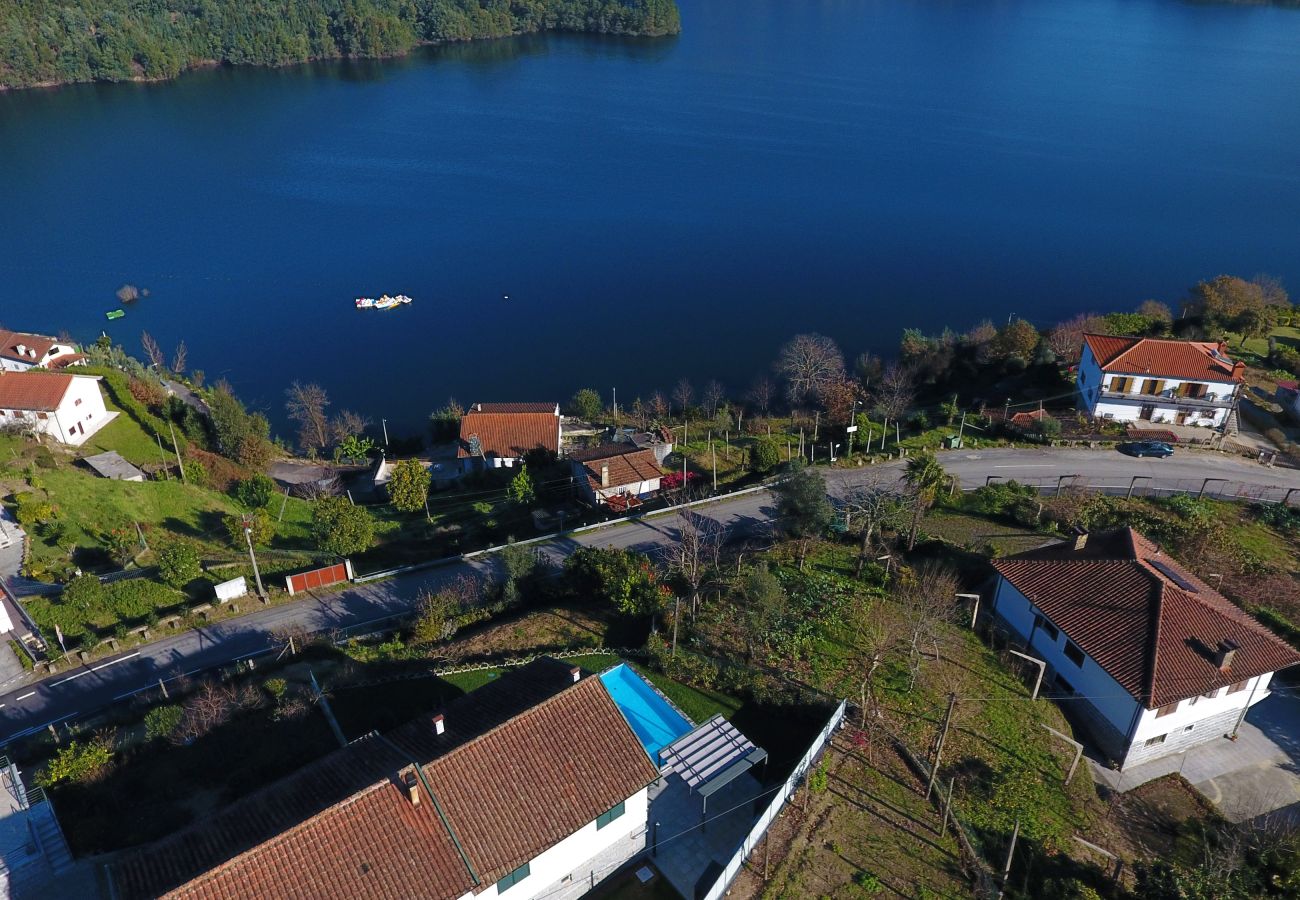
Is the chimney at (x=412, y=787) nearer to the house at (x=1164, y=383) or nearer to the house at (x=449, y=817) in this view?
the house at (x=449, y=817)

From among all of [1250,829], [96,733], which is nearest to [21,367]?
[96,733]

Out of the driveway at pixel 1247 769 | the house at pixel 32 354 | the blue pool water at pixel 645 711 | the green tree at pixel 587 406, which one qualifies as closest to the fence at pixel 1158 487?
the driveway at pixel 1247 769

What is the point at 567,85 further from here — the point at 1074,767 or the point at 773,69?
the point at 1074,767

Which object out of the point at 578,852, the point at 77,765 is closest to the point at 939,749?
the point at 578,852

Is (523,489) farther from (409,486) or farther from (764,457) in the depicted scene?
(764,457)

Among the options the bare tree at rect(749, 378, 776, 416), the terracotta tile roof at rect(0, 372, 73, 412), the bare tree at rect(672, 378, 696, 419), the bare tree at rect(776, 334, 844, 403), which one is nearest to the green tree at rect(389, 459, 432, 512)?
the terracotta tile roof at rect(0, 372, 73, 412)

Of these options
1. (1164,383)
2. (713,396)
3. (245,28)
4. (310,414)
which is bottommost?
(310,414)
